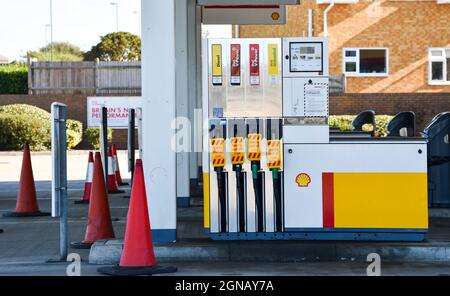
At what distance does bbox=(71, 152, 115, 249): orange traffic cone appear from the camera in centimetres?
1238

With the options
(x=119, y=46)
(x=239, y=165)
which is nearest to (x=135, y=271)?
(x=239, y=165)

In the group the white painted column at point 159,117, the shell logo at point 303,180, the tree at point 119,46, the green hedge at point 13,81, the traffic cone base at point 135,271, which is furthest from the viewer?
the tree at point 119,46

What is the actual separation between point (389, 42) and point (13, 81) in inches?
621

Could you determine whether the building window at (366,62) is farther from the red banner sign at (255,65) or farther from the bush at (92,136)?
the red banner sign at (255,65)

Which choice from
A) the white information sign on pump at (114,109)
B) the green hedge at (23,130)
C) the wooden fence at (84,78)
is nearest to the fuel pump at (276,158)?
the green hedge at (23,130)

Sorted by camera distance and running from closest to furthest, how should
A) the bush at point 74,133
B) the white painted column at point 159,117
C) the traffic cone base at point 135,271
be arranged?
1. the traffic cone base at point 135,271
2. the white painted column at point 159,117
3. the bush at point 74,133

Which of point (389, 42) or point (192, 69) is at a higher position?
point (389, 42)

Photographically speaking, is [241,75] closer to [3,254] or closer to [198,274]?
[198,274]

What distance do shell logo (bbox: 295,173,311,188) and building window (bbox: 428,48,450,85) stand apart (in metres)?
28.7

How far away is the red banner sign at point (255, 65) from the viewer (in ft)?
37.9

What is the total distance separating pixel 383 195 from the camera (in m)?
11.6

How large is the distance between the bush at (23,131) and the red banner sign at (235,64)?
2894cm

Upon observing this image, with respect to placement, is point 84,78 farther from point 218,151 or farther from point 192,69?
point 218,151
